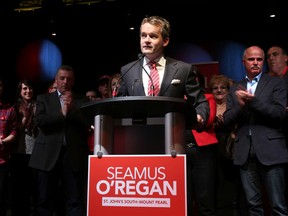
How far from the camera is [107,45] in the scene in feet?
22.3

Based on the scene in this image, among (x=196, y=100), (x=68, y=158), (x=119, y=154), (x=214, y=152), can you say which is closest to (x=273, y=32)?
(x=214, y=152)

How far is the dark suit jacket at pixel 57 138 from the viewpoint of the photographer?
10.1 ft

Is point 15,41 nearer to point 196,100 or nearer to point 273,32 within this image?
point 273,32

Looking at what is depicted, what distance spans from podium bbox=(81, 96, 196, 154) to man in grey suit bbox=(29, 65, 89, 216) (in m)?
1.54

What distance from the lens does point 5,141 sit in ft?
11.5

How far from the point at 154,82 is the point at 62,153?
1597 millimetres

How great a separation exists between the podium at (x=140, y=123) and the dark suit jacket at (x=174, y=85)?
21cm

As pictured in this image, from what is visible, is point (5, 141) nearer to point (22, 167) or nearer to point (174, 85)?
point (22, 167)

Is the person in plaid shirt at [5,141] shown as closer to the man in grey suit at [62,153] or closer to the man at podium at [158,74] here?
the man in grey suit at [62,153]

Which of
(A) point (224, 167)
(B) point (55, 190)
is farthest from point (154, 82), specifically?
(A) point (224, 167)

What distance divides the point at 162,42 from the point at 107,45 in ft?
16.8

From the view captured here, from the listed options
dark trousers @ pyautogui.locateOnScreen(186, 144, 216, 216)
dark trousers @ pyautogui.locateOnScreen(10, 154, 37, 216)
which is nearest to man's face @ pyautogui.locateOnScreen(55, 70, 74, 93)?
dark trousers @ pyautogui.locateOnScreen(10, 154, 37, 216)

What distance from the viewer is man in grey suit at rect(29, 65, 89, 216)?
9.99 feet

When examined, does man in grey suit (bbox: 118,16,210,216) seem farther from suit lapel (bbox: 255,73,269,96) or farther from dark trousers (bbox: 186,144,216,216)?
dark trousers (bbox: 186,144,216,216)
